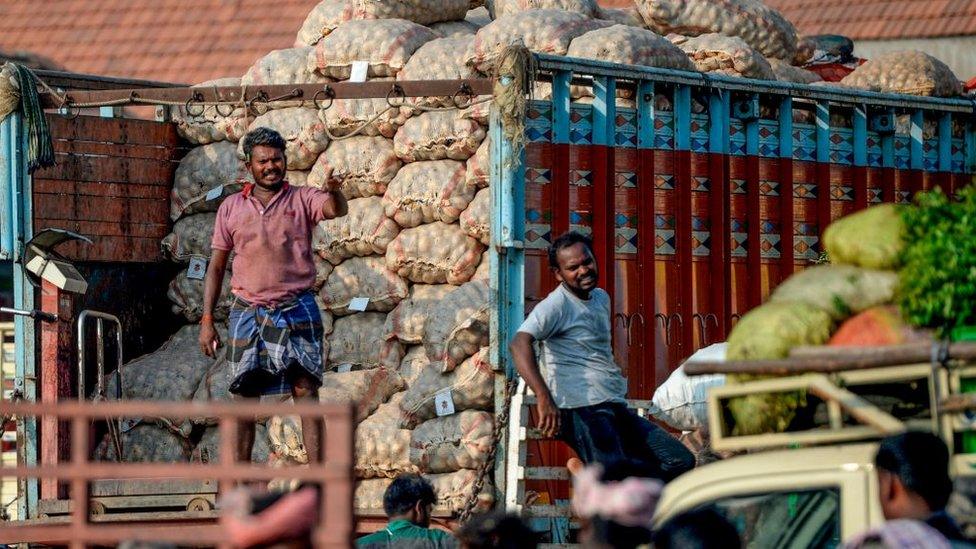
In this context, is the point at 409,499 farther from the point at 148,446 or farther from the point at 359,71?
the point at 359,71

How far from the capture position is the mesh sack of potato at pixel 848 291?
4594 mm

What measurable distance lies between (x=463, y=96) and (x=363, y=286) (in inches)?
49.0

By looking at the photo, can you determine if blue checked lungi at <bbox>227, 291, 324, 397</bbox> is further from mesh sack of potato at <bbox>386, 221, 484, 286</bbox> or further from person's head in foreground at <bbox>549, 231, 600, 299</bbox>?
person's head in foreground at <bbox>549, 231, 600, 299</bbox>

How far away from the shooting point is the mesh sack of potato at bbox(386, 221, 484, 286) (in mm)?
8570

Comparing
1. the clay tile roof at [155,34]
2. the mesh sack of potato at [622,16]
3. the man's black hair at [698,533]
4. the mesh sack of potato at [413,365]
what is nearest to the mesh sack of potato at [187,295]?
the mesh sack of potato at [413,365]

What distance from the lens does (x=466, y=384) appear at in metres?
8.17

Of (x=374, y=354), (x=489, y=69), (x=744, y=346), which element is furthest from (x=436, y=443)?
(x=744, y=346)

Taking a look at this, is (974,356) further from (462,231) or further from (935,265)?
(462,231)

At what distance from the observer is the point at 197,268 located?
31.6 ft

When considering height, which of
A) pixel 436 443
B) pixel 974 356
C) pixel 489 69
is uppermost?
pixel 489 69

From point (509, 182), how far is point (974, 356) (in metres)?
4.20

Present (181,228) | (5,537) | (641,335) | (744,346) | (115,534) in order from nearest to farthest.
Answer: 1. (115,534)
2. (5,537)
3. (744,346)
4. (641,335)
5. (181,228)

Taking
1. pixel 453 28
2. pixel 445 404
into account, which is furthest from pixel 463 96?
pixel 453 28

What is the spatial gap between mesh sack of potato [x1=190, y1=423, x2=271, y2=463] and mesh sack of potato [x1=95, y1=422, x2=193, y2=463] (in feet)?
0.27
